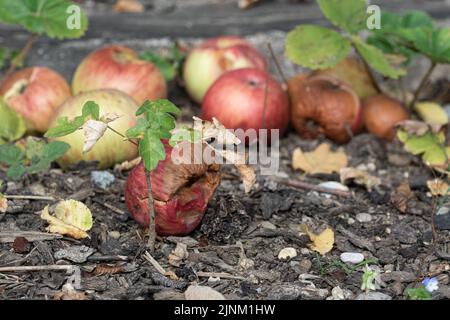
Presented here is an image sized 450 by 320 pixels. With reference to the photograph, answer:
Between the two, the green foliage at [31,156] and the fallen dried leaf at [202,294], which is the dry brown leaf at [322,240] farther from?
the green foliage at [31,156]

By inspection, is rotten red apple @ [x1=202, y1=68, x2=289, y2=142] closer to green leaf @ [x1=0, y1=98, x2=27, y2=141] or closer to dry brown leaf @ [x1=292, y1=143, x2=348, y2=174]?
dry brown leaf @ [x1=292, y1=143, x2=348, y2=174]

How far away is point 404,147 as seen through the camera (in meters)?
3.35

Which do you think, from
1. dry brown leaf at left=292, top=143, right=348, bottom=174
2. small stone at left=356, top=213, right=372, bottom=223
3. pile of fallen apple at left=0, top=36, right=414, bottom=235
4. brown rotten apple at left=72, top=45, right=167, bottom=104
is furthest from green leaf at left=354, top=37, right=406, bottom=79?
brown rotten apple at left=72, top=45, right=167, bottom=104

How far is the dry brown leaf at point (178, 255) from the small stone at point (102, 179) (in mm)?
537

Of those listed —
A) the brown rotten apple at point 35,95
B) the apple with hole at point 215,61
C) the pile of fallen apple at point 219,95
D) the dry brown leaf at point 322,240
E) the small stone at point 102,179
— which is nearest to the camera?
the dry brown leaf at point 322,240

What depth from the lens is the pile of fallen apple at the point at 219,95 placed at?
304 cm

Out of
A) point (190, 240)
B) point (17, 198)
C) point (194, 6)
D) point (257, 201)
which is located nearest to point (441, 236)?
point (257, 201)

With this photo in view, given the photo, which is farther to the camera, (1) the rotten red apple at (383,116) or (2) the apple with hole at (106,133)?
(1) the rotten red apple at (383,116)

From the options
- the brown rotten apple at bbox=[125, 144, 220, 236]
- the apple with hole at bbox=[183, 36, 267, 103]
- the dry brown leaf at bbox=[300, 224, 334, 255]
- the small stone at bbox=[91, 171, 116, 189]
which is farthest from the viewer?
the apple with hole at bbox=[183, 36, 267, 103]

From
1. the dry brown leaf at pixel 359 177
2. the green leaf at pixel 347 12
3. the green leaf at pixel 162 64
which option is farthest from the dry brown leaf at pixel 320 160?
the green leaf at pixel 162 64

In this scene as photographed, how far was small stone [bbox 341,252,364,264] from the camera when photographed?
8.19ft

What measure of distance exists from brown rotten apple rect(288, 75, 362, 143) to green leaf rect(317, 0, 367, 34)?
27 cm

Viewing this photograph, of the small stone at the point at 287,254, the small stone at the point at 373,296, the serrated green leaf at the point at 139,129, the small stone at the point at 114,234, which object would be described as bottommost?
the small stone at the point at 373,296

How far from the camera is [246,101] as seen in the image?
335 centimetres
